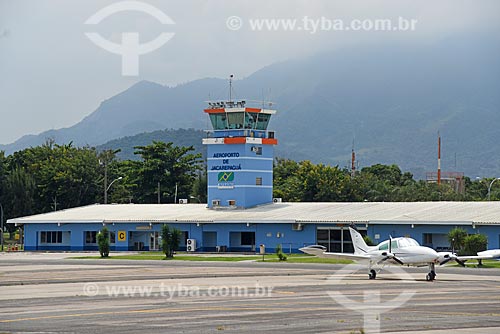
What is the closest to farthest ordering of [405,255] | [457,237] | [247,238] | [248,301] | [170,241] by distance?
[248,301] → [405,255] → [457,237] → [170,241] → [247,238]

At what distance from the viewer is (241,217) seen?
73.4 metres

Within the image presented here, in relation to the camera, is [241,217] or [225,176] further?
[225,176]

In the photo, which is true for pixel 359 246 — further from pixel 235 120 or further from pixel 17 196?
pixel 17 196

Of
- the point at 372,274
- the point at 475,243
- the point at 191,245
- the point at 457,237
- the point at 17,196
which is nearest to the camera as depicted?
the point at 372,274

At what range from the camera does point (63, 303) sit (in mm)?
28688

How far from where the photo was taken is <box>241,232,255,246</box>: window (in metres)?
74.2

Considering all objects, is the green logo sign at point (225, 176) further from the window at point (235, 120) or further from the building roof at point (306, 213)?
the window at point (235, 120)

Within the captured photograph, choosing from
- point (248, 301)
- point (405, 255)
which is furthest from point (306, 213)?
point (248, 301)

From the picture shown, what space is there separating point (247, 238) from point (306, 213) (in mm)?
5471

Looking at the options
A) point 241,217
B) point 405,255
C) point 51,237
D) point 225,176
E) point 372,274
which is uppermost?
point 225,176

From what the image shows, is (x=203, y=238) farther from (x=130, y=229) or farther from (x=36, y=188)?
(x=36, y=188)

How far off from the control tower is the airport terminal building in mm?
89

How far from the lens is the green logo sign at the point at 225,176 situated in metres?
79.9

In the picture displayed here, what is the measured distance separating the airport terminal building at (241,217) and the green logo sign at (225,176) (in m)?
0.11
